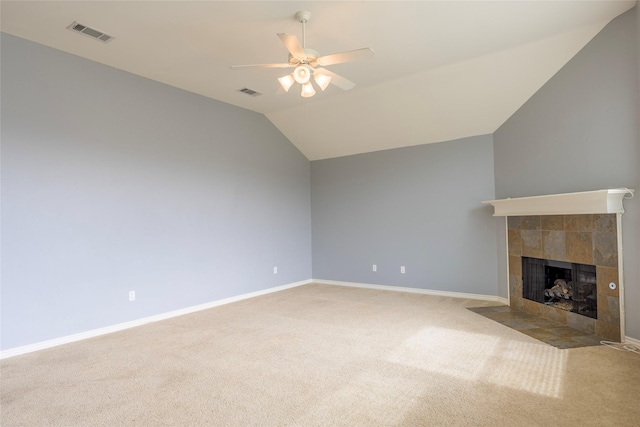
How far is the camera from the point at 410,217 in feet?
19.7

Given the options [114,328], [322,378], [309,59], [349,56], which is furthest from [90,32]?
[322,378]

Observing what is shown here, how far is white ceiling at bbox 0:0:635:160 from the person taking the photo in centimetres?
304

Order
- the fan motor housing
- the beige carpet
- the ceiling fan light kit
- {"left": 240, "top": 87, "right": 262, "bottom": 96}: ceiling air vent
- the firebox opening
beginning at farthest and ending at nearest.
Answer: {"left": 240, "top": 87, "right": 262, "bottom": 96}: ceiling air vent, the firebox opening, the ceiling fan light kit, the fan motor housing, the beige carpet

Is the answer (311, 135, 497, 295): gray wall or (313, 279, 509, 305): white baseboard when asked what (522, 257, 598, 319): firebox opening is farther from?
(311, 135, 497, 295): gray wall

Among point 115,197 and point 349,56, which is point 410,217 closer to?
point 349,56

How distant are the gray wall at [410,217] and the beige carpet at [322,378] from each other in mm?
1564

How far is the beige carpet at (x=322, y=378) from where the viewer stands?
2.24 metres

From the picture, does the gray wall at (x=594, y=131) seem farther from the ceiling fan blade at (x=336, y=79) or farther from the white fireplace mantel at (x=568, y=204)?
the ceiling fan blade at (x=336, y=79)

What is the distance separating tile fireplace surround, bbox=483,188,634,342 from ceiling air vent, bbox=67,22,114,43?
4.82 meters

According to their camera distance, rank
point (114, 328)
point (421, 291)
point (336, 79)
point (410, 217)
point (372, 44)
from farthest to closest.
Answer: point (410, 217) → point (421, 291) → point (114, 328) → point (372, 44) → point (336, 79)

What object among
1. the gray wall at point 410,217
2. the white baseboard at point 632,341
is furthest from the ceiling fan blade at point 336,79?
the white baseboard at point 632,341

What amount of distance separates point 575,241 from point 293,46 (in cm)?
349

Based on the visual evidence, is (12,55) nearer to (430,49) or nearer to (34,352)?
(34,352)

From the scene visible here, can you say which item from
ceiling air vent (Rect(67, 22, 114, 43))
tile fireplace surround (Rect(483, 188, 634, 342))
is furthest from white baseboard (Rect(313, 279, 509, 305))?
ceiling air vent (Rect(67, 22, 114, 43))
